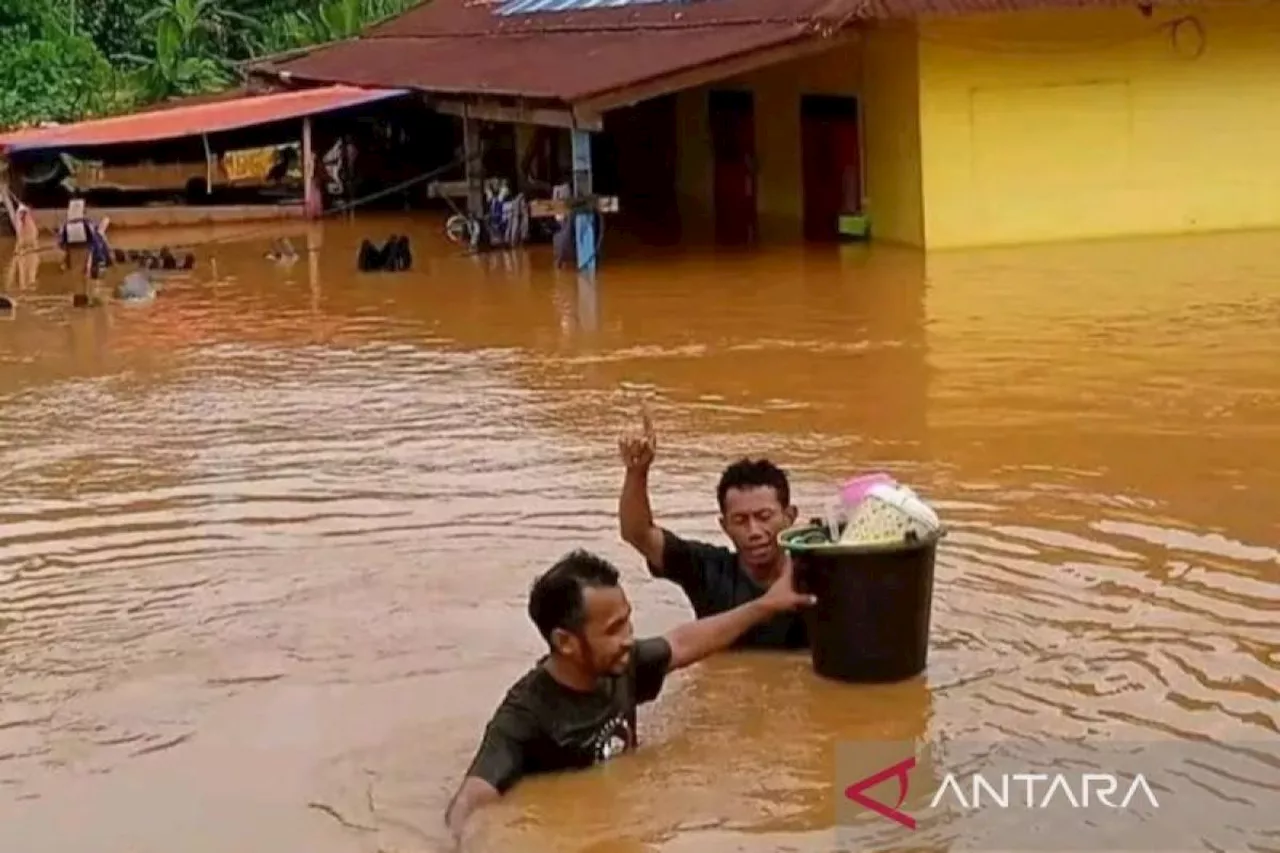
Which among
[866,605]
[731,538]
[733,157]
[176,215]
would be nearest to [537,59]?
[733,157]

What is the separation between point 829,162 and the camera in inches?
1003

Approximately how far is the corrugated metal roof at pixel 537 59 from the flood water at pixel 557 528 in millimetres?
2409

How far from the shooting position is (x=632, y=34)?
82.1 ft

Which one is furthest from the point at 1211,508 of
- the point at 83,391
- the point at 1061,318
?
the point at 83,391

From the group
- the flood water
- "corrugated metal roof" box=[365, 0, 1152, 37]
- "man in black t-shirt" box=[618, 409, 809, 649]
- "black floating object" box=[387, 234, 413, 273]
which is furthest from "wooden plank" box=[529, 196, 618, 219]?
"man in black t-shirt" box=[618, 409, 809, 649]

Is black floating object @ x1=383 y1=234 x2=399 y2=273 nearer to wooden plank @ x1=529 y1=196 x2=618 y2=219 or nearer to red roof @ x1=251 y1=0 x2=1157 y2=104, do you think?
wooden plank @ x1=529 y1=196 x2=618 y2=219

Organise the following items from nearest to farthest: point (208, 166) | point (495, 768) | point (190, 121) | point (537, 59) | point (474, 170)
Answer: point (495, 768), point (537, 59), point (474, 170), point (190, 121), point (208, 166)

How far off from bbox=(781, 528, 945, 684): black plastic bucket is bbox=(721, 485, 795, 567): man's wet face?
0.16 meters

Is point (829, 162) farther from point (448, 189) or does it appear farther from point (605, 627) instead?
point (605, 627)

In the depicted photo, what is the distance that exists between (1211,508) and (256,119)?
20.9 m

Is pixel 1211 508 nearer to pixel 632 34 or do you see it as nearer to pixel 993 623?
pixel 993 623

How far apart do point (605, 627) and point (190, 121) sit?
24.4 meters

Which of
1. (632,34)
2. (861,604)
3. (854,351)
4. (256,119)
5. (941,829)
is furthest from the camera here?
(256,119)

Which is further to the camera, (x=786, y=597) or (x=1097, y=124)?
(x=1097, y=124)
